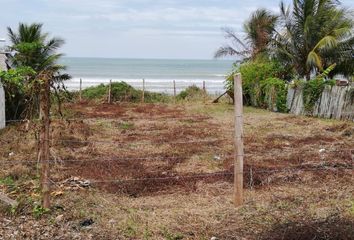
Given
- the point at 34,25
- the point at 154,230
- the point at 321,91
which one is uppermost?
the point at 34,25

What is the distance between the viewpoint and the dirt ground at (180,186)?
4.92 meters

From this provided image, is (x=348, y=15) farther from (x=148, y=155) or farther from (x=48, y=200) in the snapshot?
(x=48, y=200)

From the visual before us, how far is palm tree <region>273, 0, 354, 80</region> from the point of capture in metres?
19.7

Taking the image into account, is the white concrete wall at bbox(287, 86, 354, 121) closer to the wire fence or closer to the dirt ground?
the dirt ground

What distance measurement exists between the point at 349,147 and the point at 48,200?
721cm

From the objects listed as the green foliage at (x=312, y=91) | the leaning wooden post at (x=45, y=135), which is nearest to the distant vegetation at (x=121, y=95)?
the green foliage at (x=312, y=91)

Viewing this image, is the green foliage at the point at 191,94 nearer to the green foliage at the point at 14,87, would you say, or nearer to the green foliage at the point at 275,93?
the green foliage at the point at 275,93

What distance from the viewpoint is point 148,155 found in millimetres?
9391

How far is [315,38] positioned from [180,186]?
A: 50.8 feet

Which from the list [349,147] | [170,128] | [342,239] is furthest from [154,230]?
[170,128]

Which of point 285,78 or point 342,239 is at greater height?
point 285,78

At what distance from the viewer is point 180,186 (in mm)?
6883

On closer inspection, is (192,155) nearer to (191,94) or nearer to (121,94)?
(121,94)

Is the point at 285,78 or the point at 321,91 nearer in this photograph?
the point at 321,91
